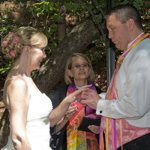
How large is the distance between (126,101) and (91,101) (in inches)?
16.1

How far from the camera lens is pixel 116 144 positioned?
316 centimetres

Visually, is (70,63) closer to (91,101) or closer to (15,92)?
(91,101)

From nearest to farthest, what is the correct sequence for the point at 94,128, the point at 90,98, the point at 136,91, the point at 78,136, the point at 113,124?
1. the point at 136,91
2. the point at 113,124
3. the point at 90,98
4. the point at 94,128
5. the point at 78,136

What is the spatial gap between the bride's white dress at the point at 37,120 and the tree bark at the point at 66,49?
10.0ft

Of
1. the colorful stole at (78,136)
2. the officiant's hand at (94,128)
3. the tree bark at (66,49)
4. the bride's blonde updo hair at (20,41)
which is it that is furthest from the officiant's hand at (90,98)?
the tree bark at (66,49)

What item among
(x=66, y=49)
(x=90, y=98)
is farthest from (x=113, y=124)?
(x=66, y=49)

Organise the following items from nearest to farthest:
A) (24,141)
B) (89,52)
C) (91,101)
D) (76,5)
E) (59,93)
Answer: (24,141)
(91,101)
(59,93)
(76,5)
(89,52)

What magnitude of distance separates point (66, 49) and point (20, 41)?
3.16m

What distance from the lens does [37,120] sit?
304cm

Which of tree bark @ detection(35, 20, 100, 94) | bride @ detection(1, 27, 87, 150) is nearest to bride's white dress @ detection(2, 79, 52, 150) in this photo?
bride @ detection(1, 27, 87, 150)

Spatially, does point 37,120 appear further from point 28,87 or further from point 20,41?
point 20,41

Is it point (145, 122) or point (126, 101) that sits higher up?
point (126, 101)

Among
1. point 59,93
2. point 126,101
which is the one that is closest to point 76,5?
point 59,93

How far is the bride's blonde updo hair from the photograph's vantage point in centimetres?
305
